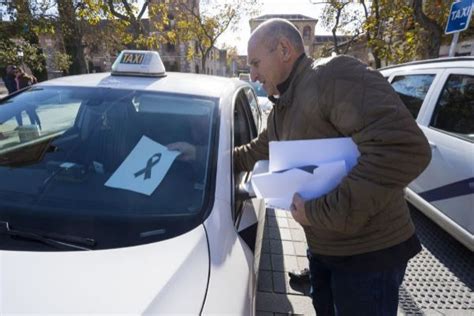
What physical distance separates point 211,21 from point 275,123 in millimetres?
22242

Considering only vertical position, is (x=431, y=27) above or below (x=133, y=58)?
above

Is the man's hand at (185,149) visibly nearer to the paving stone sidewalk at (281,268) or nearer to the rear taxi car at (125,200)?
the rear taxi car at (125,200)

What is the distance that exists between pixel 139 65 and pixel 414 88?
3.09m

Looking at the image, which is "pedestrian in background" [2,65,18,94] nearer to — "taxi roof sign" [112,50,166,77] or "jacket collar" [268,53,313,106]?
"taxi roof sign" [112,50,166,77]

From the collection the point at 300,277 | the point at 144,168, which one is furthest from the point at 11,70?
the point at 300,277

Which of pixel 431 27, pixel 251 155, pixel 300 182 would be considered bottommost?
pixel 251 155

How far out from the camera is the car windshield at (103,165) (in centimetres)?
128

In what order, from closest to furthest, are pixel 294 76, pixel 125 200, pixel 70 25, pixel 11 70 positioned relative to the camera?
pixel 294 76
pixel 125 200
pixel 11 70
pixel 70 25

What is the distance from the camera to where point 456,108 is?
2.98 metres

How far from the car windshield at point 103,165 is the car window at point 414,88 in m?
2.69

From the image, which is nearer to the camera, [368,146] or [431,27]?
[368,146]

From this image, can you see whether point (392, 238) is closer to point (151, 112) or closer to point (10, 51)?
point (151, 112)

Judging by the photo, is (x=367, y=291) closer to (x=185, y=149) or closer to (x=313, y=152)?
(x=313, y=152)

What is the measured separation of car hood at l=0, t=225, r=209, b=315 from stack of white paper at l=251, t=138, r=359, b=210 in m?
0.36
